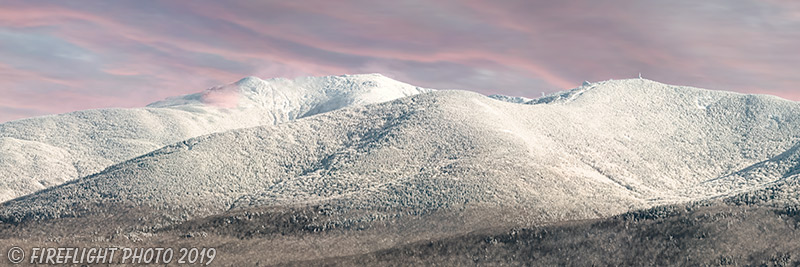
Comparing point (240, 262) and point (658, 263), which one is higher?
point (658, 263)

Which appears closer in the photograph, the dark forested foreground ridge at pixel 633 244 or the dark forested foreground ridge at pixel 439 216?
the dark forested foreground ridge at pixel 633 244

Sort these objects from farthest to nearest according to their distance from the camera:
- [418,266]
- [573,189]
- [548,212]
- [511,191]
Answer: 1. [573,189]
2. [511,191]
3. [548,212]
4. [418,266]

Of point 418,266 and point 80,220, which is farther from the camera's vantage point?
point 80,220

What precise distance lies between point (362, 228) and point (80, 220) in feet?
264

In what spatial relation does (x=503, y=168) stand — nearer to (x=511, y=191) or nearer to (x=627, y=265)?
(x=511, y=191)

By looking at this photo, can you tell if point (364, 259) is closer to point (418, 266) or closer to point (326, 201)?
point (418, 266)

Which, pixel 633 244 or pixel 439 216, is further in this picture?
pixel 439 216

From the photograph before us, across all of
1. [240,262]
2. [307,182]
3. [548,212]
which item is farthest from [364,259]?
[307,182]

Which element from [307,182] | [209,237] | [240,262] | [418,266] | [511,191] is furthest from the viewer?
[307,182]

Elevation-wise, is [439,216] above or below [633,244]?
below

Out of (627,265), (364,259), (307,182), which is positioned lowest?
(307,182)

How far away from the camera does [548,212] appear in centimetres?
14088

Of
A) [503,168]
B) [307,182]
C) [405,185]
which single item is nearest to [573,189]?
[503,168]

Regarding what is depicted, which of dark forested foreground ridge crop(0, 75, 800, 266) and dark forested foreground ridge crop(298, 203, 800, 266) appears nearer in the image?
dark forested foreground ridge crop(298, 203, 800, 266)
